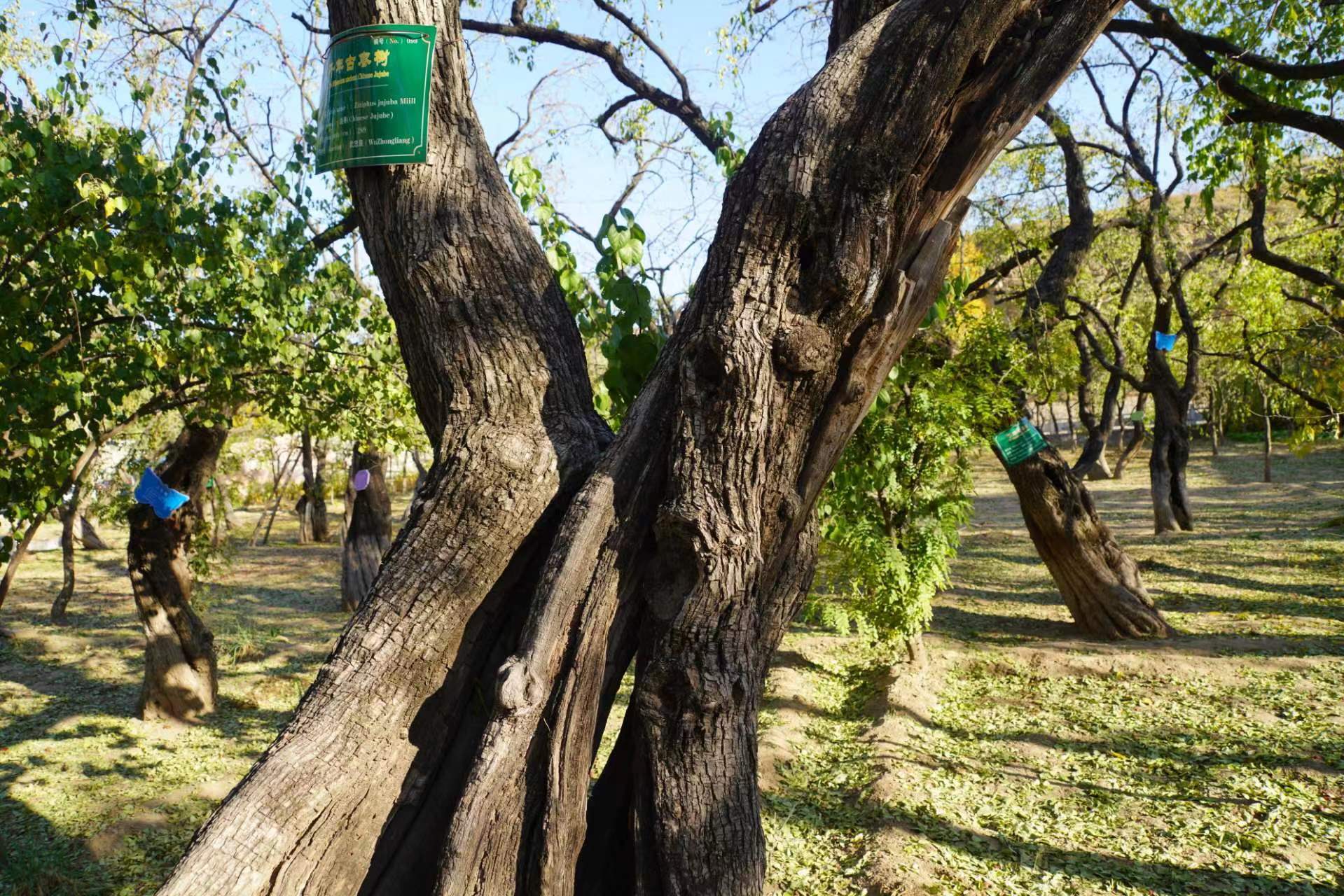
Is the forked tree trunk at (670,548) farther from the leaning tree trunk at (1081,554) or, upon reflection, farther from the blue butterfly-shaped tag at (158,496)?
the leaning tree trunk at (1081,554)

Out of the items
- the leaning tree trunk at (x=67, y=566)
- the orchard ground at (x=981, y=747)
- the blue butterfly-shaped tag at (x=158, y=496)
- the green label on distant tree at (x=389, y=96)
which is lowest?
the orchard ground at (x=981, y=747)

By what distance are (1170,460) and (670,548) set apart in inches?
482

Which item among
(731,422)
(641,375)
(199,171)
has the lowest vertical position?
(731,422)

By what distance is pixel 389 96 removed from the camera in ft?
9.49

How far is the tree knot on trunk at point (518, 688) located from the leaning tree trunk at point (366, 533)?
9700 mm

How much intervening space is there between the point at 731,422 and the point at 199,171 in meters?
4.17

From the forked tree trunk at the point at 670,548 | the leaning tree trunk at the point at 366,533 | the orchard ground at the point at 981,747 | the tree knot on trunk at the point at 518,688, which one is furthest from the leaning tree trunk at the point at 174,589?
the tree knot on trunk at the point at 518,688

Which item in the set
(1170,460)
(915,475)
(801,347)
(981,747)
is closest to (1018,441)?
(915,475)

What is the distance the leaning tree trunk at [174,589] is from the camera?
7.18 meters

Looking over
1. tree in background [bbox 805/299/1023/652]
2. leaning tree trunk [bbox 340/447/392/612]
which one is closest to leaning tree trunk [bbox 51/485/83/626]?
leaning tree trunk [bbox 340/447/392/612]

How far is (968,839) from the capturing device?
4383 mm

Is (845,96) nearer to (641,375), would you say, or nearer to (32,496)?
(641,375)

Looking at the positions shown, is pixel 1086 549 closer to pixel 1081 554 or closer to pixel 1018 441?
pixel 1081 554

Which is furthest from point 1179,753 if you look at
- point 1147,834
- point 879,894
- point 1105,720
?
point 879,894
